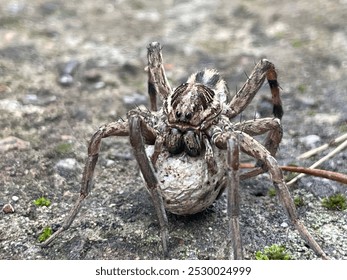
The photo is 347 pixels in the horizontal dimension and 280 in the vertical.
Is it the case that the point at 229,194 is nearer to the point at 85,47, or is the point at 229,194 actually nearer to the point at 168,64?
the point at 168,64

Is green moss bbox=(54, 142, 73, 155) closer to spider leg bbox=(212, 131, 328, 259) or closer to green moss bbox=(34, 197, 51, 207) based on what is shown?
green moss bbox=(34, 197, 51, 207)

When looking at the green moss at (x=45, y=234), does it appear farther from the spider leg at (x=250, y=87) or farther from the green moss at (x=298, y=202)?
the green moss at (x=298, y=202)

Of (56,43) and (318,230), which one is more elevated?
(56,43)

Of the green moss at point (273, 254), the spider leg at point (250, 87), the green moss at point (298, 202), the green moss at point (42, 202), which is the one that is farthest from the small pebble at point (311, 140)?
the green moss at point (42, 202)

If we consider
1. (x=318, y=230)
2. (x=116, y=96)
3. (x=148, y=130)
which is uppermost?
(x=148, y=130)

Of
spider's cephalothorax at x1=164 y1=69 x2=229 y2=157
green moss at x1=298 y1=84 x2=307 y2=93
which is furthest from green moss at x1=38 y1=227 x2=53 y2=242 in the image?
green moss at x1=298 y1=84 x2=307 y2=93

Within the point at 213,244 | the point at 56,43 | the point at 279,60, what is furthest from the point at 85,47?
the point at 213,244
